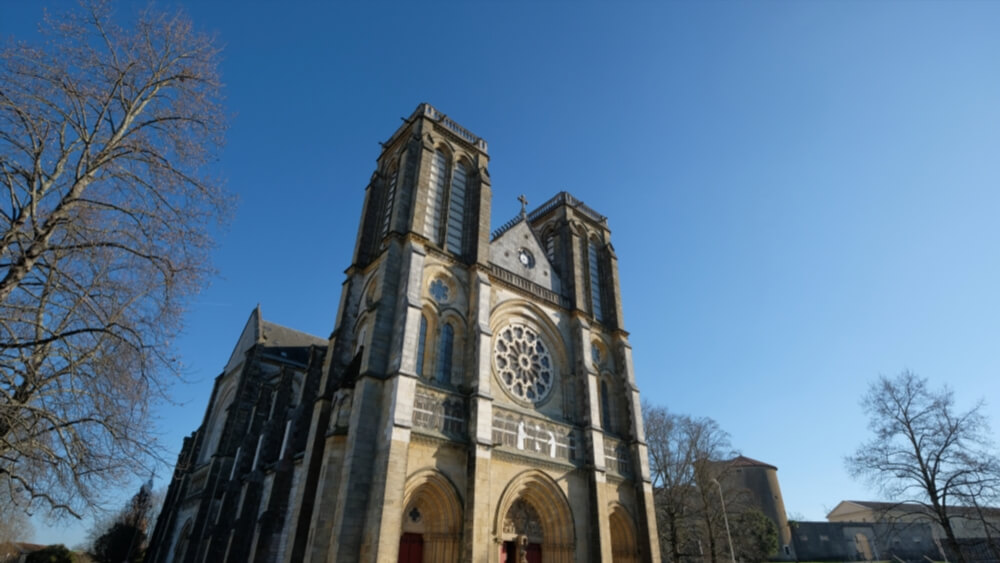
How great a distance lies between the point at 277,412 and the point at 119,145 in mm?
18771

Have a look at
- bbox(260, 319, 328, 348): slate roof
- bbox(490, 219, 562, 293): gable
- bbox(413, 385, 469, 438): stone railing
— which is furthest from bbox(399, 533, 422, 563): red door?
bbox(260, 319, 328, 348): slate roof

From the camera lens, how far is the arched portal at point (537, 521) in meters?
16.3

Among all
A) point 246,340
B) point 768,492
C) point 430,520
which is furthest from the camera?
point 768,492

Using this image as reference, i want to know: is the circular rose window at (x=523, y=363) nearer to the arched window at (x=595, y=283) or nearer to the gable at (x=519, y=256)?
the gable at (x=519, y=256)

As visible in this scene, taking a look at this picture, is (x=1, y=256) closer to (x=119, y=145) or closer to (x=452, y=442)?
(x=119, y=145)

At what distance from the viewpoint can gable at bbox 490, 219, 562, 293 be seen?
21.6m

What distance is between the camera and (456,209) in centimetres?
2050

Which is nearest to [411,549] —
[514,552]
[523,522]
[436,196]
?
[514,552]

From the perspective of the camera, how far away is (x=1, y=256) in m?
5.32

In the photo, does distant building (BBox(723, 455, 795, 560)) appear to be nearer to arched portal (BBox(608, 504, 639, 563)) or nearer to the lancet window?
arched portal (BBox(608, 504, 639, 563))

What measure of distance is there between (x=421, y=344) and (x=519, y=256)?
293 inches

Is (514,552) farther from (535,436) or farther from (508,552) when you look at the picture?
(535,436)

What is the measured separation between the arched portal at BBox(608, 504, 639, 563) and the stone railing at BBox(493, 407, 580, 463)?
2998mm

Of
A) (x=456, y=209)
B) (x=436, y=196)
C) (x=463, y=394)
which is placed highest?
(x=436, y=196)
